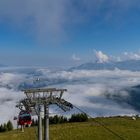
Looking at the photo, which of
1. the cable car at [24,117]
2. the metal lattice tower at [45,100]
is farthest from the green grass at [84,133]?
the metal lattice tower at [45,100]

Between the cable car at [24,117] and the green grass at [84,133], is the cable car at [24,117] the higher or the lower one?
the higher one

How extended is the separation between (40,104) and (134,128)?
112 m

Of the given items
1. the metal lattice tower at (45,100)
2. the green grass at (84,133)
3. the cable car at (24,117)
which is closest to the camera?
the metal lattice tower at (45,100)

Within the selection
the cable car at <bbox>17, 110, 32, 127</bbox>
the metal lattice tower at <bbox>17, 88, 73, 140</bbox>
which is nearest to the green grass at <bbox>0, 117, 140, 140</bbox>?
the cable car at <bbox>17, 110, 32, 127</bbox>

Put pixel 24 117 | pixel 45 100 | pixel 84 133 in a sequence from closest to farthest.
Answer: pixel 45 100 < pixel 24 117 < pixel 84 133

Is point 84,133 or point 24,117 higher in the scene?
point 24,117

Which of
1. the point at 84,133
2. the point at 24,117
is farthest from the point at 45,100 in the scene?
the point at 84,133

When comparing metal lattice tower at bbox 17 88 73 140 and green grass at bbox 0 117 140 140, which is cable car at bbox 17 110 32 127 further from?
green grass at bbox 0 117 140 140

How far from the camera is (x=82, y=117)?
181875 mm

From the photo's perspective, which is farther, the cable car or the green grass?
the green grass

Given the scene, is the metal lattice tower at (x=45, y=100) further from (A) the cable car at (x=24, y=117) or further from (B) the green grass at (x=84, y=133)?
(B) the green grass at (x=84, y=133)

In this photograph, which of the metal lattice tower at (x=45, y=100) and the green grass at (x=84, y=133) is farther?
the green grass at (x=84, y=133)

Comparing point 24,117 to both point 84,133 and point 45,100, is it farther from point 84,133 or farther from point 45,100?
point 84,133

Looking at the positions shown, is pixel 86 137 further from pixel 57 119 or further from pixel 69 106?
pixel 69 106
